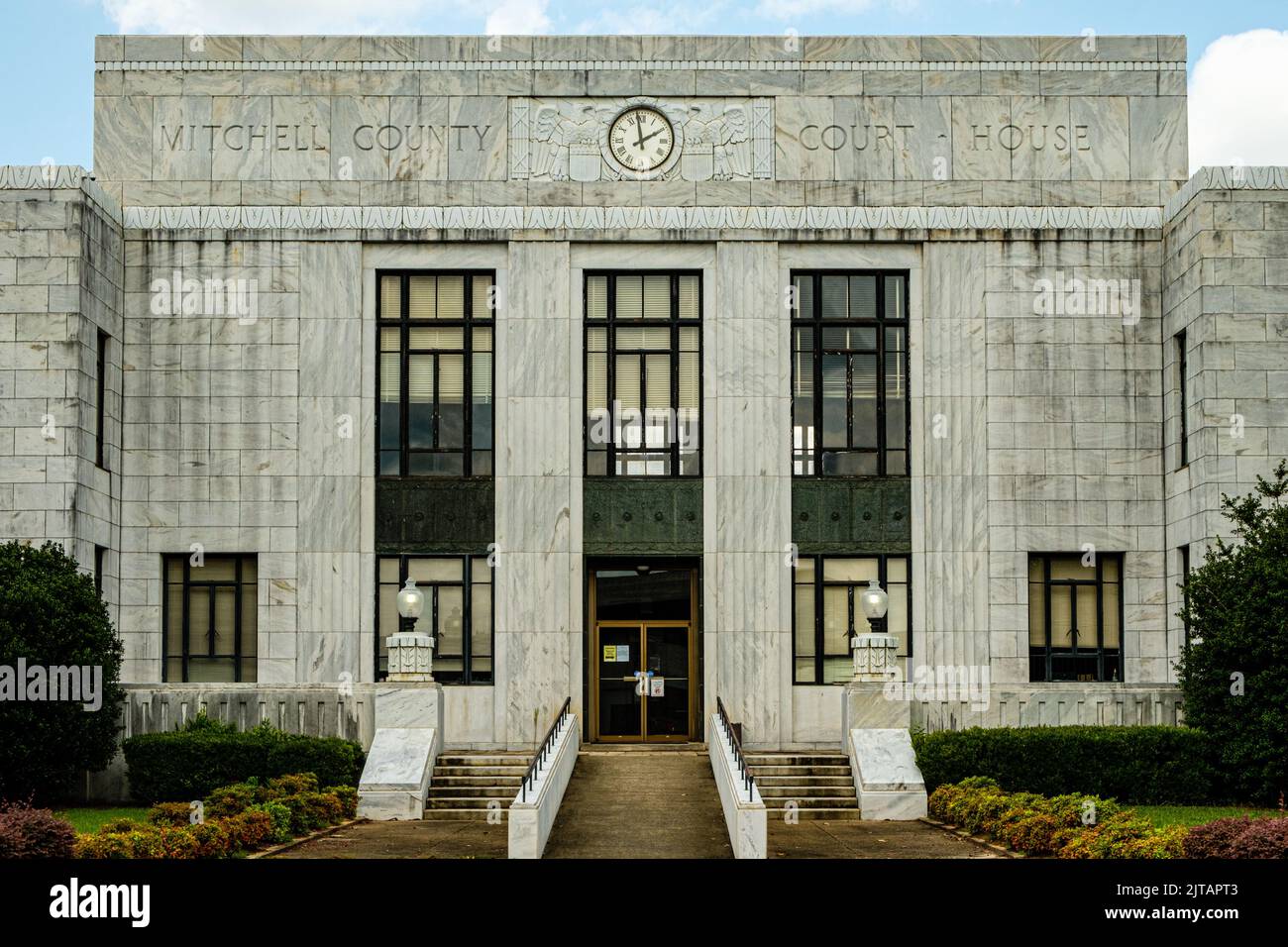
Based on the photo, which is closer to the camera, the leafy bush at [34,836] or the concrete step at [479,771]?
the leafy bush at [34,836]

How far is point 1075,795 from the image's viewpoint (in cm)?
2255

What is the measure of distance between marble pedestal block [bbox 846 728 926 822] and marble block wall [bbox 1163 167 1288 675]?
7.08 metres

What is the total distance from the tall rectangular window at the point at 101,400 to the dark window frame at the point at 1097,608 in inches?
689

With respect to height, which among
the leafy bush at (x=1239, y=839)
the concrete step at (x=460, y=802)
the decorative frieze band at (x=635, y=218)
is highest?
the decorative frieze band at (x=635, y=218)

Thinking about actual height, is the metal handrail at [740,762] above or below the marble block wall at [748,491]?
below

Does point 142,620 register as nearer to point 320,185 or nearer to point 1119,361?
point 320,185

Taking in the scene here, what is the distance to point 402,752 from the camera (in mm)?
27094

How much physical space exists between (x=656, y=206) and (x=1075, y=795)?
15257 mm

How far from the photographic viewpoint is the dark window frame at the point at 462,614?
32344 millimetres

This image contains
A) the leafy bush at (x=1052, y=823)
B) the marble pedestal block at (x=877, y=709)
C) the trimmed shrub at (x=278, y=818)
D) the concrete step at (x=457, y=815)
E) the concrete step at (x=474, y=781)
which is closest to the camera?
the leafy bush at (x=1052, y=823)

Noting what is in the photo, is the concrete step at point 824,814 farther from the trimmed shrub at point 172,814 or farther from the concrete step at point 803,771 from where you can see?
the trimmed shrub at point 172,814

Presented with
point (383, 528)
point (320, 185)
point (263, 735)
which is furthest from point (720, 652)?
point (320, 185)

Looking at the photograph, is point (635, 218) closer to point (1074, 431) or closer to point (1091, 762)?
point (1074, 431)

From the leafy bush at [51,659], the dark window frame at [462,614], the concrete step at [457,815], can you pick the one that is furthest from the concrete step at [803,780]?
the leafy bush at [51,659]
